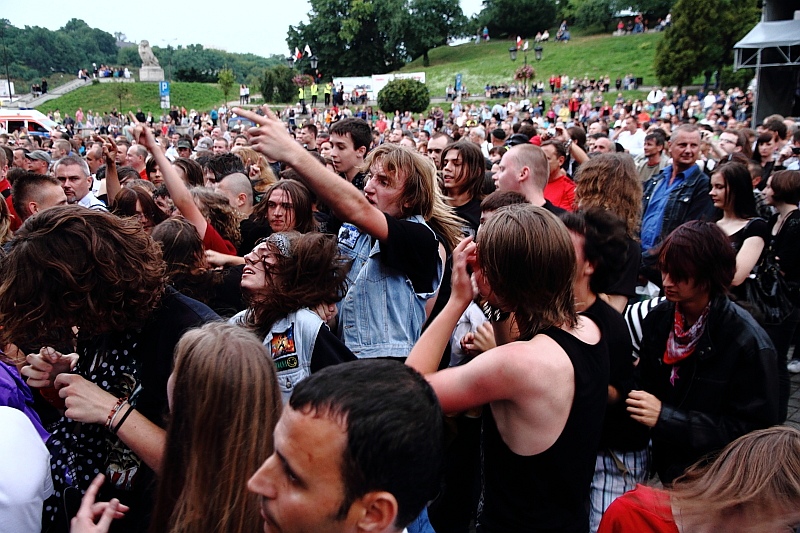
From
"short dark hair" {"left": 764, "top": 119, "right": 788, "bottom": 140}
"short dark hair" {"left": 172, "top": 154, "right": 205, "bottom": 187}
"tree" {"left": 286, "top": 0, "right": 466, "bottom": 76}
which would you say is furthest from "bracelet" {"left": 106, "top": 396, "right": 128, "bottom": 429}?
"tree" {"left": 286, "top": 0, "right": 466, "bottom": 76}

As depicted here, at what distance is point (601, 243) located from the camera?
297cm

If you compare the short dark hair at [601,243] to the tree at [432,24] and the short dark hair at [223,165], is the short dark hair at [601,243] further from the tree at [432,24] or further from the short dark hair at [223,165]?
the tree at [432,24]

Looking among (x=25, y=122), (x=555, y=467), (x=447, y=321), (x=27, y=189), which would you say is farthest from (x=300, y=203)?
(x=25, y=122)

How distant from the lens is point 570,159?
31.0ft

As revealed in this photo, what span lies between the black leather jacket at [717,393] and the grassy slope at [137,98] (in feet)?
177

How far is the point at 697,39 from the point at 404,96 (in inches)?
811

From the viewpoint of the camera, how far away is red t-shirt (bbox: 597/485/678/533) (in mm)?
1786

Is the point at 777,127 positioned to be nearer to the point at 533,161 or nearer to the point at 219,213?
the point at 533,161

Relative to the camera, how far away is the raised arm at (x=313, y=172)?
2.33 metres

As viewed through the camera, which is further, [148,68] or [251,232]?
[148,68]

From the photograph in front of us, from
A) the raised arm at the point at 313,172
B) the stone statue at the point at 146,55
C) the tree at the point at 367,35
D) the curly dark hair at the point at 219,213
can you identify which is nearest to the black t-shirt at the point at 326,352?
the raised arm at the point at 313,172

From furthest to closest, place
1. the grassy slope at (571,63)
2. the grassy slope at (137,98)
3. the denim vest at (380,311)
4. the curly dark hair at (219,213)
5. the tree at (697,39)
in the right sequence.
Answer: the grassy slope at (137,98), the grassy slope at (571,63), the tree at (697,39), the curly dark hair at (219,213), the denim vest at (380,311)

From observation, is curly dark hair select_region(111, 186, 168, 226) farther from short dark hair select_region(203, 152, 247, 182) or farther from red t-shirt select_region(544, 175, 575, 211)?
Answer: red t-shirt select_region(544, 175, 575, 211)

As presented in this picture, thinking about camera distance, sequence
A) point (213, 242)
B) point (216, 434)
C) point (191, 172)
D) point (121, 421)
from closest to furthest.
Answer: point (216, 434), point (121, 421), point (213, 242), point (191, 172)
